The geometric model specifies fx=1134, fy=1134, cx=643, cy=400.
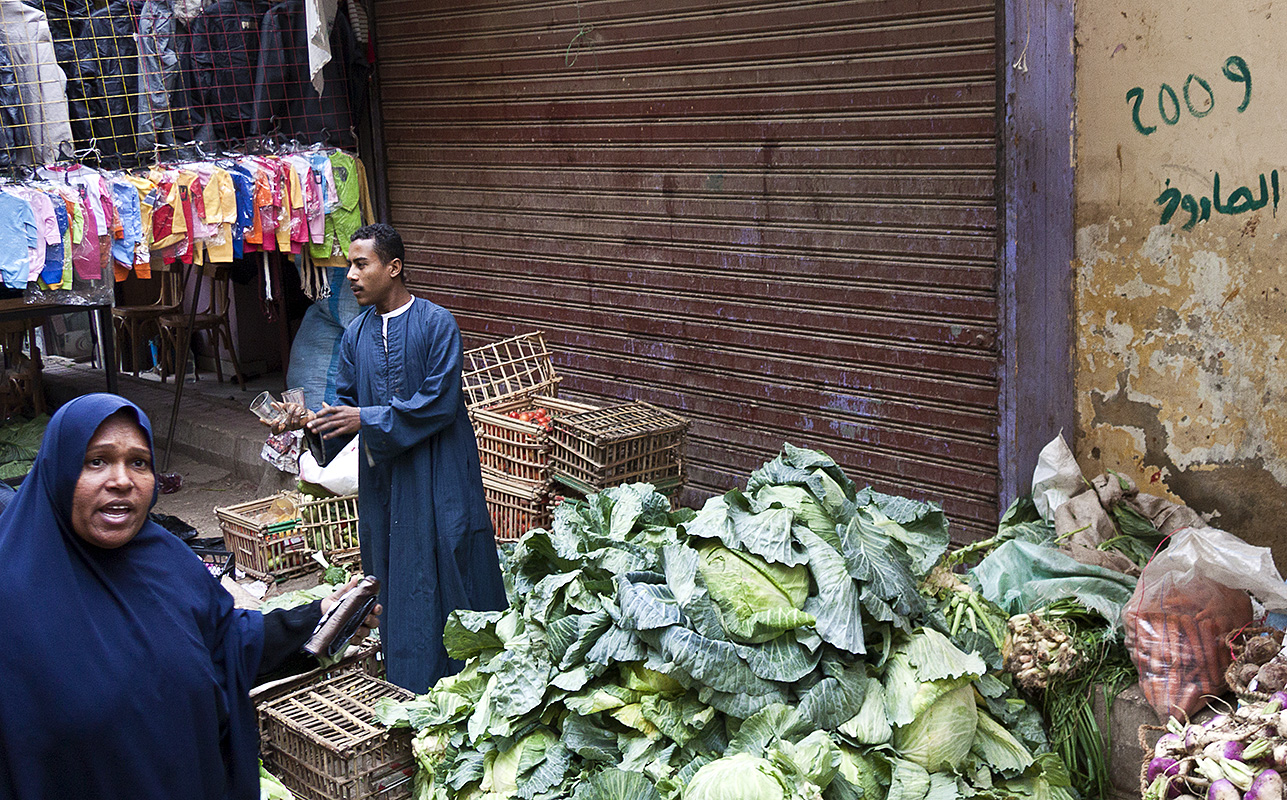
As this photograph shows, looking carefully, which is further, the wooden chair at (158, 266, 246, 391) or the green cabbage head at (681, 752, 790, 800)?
the wooden chair at (158, 266, 246, 391)

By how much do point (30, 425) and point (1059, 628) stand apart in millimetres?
8095

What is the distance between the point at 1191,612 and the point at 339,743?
2696 mm

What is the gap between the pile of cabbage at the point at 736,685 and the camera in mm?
3381

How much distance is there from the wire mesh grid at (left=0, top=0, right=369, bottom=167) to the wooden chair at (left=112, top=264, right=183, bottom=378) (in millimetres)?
3379

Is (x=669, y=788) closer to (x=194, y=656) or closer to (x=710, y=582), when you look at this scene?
(x=710, y=582)

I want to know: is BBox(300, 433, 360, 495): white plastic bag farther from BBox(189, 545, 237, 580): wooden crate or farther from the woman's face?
the woman's face

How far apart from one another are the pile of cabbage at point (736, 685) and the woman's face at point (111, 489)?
1.15 m

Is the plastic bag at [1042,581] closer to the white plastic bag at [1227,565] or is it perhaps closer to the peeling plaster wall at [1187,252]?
the white plastic bag at [1227,565]

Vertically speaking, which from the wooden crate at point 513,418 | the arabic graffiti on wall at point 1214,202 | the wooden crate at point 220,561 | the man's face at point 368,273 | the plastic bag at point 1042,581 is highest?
the arabic graffiti on wall at point 1214,202

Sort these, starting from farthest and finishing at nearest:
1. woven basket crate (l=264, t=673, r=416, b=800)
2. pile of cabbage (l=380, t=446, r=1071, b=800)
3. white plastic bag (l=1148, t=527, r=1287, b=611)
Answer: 1. white plastic bag (l=1148, t=527, r=1287, b=611)
2. pile of cabbage (l=380, t=446, r=1071, b=800)
3. woven basket crate (l=264, t=673, r=416, b=800)

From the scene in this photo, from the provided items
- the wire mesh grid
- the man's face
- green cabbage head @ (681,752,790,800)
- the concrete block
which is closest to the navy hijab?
green cabbage head @ (681,752,790,800)

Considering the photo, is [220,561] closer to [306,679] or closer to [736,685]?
[306,679]

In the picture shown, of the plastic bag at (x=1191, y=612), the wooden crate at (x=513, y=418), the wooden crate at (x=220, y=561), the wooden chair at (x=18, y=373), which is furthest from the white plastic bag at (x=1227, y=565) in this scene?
the wooden chair at (x=18, y=373)

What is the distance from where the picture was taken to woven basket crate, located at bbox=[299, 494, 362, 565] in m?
6.58
